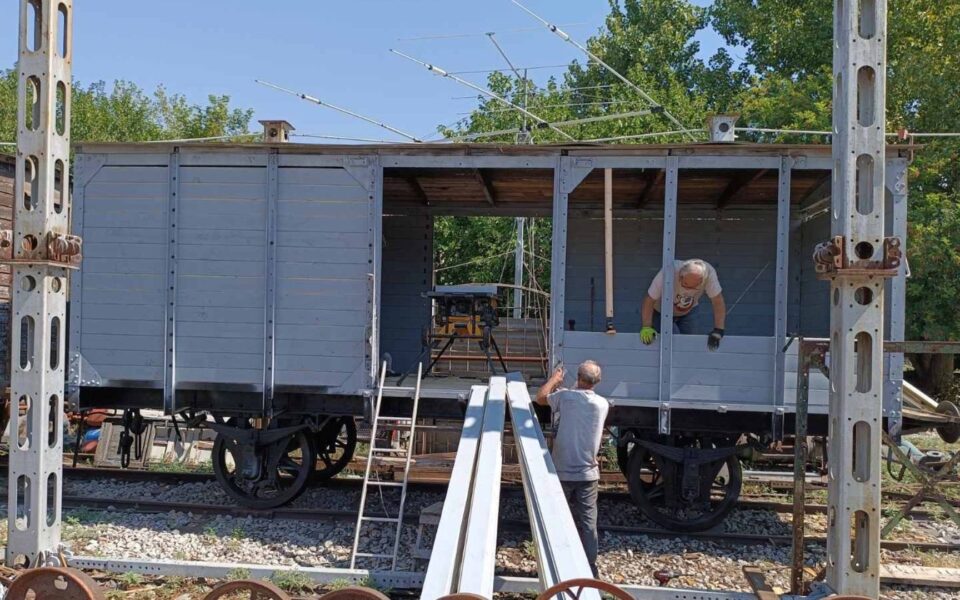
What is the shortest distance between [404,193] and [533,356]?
3.34m

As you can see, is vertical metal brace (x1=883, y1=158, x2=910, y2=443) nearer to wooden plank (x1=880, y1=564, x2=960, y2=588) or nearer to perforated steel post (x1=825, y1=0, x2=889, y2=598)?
wooden plank (x1=880, y1=564, x2=960, y2=588)

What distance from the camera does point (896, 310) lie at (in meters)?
7.20

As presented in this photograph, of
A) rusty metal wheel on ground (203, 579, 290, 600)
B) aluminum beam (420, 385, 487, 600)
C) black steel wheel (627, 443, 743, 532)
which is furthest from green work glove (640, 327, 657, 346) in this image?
rusty metal wheel on ground (203, 579, 290, 600)

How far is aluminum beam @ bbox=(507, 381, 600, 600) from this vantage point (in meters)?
2.92

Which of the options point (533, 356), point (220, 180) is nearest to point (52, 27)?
point (220, 180)

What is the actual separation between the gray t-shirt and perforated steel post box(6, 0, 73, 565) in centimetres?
395

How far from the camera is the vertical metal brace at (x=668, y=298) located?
7.46 meters

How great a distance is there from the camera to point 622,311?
11.2m

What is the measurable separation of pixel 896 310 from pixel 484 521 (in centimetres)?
570

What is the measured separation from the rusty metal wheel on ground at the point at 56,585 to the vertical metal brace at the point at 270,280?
135 inches

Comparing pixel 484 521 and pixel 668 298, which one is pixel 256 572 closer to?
pixel 484 521

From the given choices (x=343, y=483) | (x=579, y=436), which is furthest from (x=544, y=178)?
(x=343, y=483)

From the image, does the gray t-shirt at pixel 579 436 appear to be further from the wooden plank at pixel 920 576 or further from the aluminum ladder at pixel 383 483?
the wooden plank at pixel 920 576

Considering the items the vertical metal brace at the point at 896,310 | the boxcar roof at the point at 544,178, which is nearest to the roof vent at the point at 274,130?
the boxcar roof at the point at 544,178
